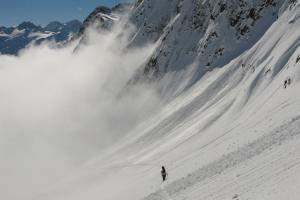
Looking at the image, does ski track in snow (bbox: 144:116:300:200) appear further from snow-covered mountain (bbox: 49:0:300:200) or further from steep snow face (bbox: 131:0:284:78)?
steep snow face (bbox: 131:0:284:78)

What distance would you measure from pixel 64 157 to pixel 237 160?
11383 cm

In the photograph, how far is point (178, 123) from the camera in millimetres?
98875

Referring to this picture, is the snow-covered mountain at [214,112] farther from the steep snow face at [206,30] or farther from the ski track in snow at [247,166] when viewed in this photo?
the steep snow face at [206,30]

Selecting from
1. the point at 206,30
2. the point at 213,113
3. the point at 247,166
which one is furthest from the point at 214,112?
the point at 206,30

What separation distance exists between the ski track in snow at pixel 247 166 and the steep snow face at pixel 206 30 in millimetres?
69057

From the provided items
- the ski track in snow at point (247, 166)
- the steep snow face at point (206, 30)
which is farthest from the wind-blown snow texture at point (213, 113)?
the steep snow face at point (206, 30)

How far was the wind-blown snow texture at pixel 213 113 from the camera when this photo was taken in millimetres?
34594

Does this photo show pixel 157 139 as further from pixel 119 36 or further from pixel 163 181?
pixel 119 36


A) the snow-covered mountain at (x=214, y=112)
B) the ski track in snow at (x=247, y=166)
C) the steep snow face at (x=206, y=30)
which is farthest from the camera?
the steep snow face at (x=206, y=30)

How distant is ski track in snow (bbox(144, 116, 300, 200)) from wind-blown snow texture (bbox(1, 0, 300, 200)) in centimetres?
13

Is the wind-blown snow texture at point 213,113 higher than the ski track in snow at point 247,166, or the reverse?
the wind-blown snow texture at point 213,113

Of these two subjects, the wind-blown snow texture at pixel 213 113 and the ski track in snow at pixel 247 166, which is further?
the wind-blown snow texture at pixel 213 113

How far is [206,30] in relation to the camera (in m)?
130

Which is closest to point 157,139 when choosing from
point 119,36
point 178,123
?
point 178,123
